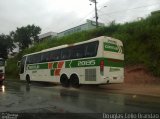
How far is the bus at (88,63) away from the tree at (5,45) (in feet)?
158

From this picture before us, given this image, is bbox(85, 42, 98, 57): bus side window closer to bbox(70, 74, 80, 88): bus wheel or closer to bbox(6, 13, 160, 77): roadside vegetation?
bbox(70, 74, 80, 88): bus wheel

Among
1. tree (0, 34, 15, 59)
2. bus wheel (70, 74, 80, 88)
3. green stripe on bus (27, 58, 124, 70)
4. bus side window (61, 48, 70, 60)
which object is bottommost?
bus wheel (70, 74, 80, 88)

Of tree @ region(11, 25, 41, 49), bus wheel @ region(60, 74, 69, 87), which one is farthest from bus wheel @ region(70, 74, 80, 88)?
tree @ region(11, 25, 41, 49)

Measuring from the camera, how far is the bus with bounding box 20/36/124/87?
18.6 m

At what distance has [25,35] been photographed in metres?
66.1

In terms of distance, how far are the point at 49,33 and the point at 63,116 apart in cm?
6660

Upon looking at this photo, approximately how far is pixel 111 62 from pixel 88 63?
1.53m

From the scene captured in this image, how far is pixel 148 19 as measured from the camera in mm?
27547

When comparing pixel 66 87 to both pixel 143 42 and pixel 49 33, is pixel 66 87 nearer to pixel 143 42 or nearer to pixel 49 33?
pixel 143 42

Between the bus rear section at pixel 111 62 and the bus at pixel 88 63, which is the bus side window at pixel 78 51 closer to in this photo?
the bus at pixel 88 63

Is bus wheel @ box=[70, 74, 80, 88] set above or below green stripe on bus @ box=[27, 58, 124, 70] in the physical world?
below

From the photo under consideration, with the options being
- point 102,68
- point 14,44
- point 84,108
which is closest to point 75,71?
point 102,68

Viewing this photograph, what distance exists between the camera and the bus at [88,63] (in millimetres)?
18562

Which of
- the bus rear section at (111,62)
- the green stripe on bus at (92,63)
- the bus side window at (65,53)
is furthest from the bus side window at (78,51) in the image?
the bus rear section at (111,62)
